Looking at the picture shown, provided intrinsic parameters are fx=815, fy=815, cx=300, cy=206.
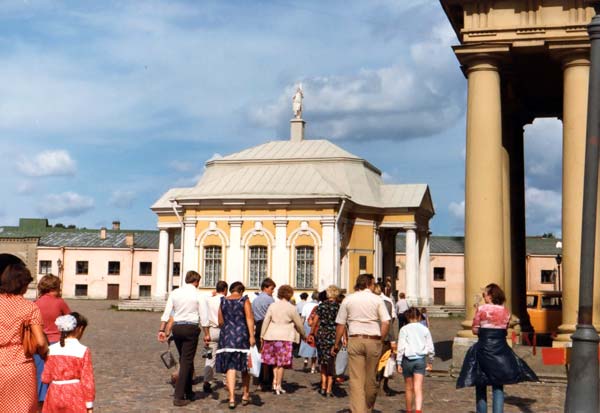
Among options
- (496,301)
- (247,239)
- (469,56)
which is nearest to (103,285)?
(247,239)

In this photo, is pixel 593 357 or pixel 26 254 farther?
pixel 26 254

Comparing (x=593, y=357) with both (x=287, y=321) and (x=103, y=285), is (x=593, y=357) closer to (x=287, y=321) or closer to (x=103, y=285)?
(x=287, y=321)

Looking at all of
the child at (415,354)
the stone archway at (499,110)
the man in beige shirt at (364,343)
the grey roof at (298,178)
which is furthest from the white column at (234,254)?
the man in beige shirt at (364,343)

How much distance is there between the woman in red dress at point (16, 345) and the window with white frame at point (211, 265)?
1459 inches

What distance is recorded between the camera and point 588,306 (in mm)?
7977

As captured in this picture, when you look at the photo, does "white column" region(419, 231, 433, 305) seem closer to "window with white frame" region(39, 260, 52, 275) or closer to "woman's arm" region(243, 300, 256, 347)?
"woman's arm" region(243, 300, 256, 347)

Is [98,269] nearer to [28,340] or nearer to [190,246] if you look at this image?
[190,246]

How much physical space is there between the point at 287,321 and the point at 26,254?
63979mm

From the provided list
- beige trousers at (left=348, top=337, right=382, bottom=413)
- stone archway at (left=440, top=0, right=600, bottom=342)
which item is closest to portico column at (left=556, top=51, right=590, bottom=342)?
stone archway at (left=440, top=0, right=600, bottom=342)

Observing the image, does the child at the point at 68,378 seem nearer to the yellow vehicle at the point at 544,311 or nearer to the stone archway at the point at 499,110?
the stone archway at the point at 499,110

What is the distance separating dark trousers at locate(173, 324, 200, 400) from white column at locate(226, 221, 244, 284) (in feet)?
100

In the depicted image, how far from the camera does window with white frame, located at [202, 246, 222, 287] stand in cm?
4322

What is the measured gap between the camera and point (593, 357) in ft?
26.1

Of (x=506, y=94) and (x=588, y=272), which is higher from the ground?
(x=506, y=94)
